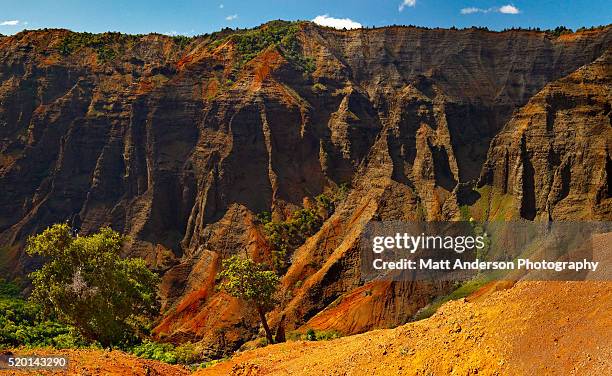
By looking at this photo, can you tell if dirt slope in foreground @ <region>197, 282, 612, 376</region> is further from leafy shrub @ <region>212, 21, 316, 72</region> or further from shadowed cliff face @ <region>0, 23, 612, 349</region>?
leafy shrub @ <region>212, 21, 316, 72</region>

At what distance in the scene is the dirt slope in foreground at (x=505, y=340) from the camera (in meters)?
17.8

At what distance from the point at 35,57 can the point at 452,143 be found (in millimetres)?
68428

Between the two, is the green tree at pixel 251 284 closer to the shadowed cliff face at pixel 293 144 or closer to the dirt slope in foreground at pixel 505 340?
the shadowed cliff face at pixel 293 144

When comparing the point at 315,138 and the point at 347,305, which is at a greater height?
the point at 315,138

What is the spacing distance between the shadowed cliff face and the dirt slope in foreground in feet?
121

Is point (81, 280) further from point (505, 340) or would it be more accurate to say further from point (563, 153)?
point (563, 153)

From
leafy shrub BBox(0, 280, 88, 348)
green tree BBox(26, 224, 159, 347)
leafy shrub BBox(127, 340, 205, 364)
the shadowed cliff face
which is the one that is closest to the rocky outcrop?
the shadowed cliff face

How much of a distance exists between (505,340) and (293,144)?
68021 mm

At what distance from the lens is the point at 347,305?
204 feet

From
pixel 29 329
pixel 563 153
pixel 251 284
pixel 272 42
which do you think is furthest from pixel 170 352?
pixel 272 42

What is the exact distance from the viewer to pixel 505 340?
63.3ft

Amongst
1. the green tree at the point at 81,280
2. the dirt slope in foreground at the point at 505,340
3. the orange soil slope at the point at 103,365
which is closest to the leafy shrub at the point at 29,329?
the green tree at the point at 81,280

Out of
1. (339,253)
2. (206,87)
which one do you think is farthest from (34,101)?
(339,253)

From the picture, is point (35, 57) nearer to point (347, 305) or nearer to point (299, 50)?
point (299, 50)
